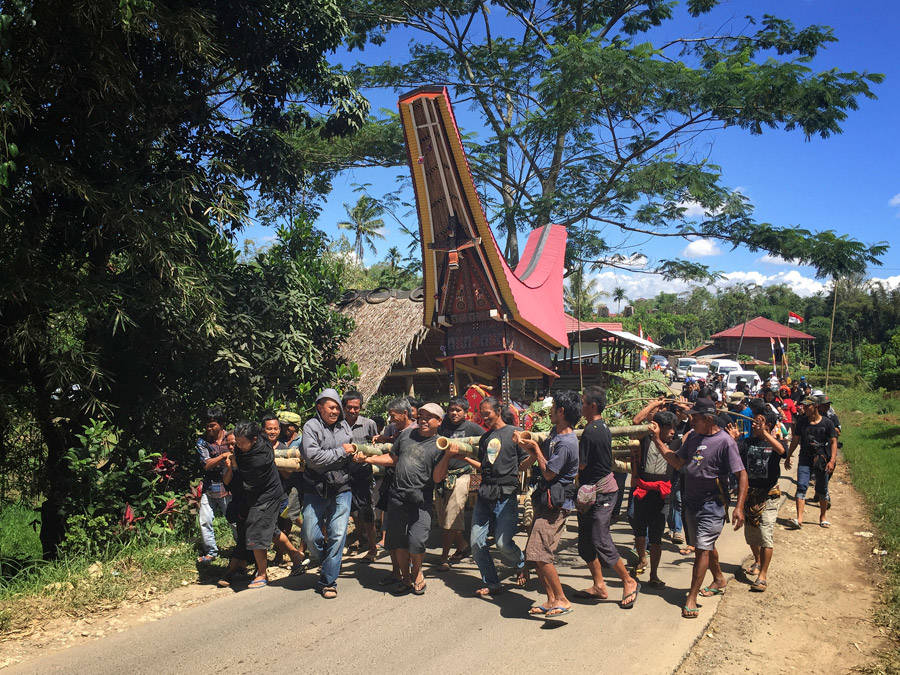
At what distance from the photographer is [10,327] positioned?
6.86 m

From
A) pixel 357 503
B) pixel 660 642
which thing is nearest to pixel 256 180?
pixel 357 503

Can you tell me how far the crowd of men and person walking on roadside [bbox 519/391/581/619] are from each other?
0.01 meters

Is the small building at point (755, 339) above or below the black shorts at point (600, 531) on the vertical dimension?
above

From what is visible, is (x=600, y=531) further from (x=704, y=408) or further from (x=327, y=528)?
(x=327, y=528)

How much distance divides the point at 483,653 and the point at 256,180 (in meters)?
8.02

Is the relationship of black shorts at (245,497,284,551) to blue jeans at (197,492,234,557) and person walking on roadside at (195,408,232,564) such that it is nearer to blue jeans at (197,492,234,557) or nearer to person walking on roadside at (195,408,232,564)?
person walking on roadside at (195,408,232,564)

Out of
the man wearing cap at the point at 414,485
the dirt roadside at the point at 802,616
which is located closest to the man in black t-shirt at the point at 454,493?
the man wearing cap at the point at 414,485

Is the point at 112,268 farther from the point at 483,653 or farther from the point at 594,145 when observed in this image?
the point at 594,145

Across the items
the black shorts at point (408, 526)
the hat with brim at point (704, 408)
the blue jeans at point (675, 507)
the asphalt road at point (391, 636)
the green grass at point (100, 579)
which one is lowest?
the asphalt road at point (391, 636)

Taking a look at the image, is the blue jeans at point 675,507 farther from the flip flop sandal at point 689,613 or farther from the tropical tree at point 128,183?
the tropical tree at point 128,183

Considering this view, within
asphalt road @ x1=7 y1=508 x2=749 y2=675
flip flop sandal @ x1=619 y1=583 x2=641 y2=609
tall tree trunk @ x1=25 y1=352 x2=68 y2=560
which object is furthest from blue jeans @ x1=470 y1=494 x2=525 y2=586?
tall tree trunk @ x1=25 y1=352 x2=68 y2=560

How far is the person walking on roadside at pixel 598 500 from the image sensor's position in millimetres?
5570

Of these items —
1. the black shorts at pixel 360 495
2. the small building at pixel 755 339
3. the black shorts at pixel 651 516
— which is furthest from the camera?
the small building at pixel 755 339

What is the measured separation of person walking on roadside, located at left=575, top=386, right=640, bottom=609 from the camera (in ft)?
18.3
